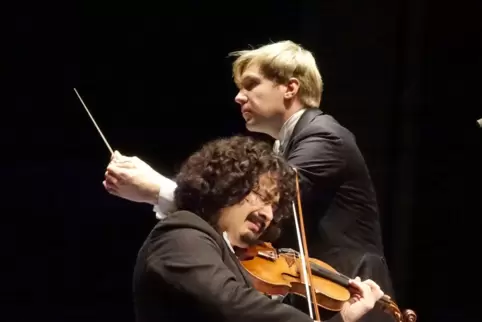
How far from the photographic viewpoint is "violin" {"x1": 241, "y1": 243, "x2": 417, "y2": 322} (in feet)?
5.97

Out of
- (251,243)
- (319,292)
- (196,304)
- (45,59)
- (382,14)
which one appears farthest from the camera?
(382,14)

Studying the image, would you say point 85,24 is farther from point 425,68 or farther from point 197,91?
point 425,68

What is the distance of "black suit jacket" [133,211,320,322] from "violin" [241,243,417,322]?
28 cm

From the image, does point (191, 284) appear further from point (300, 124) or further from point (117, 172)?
point (300, 124)

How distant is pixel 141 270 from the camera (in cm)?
152

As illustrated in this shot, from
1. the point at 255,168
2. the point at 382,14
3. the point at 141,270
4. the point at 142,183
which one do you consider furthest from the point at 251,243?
the point at 382,14

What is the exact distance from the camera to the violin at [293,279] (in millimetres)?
1819

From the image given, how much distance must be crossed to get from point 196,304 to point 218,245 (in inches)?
4.9

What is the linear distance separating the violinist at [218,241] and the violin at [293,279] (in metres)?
0.08

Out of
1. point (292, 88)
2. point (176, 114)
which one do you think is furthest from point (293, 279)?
point (176, 114)

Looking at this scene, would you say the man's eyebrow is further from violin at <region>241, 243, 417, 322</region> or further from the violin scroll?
the violin scroll

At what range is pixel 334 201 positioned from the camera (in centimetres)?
215

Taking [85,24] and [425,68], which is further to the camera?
[425,68]

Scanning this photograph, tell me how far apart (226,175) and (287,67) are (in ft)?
2.19
